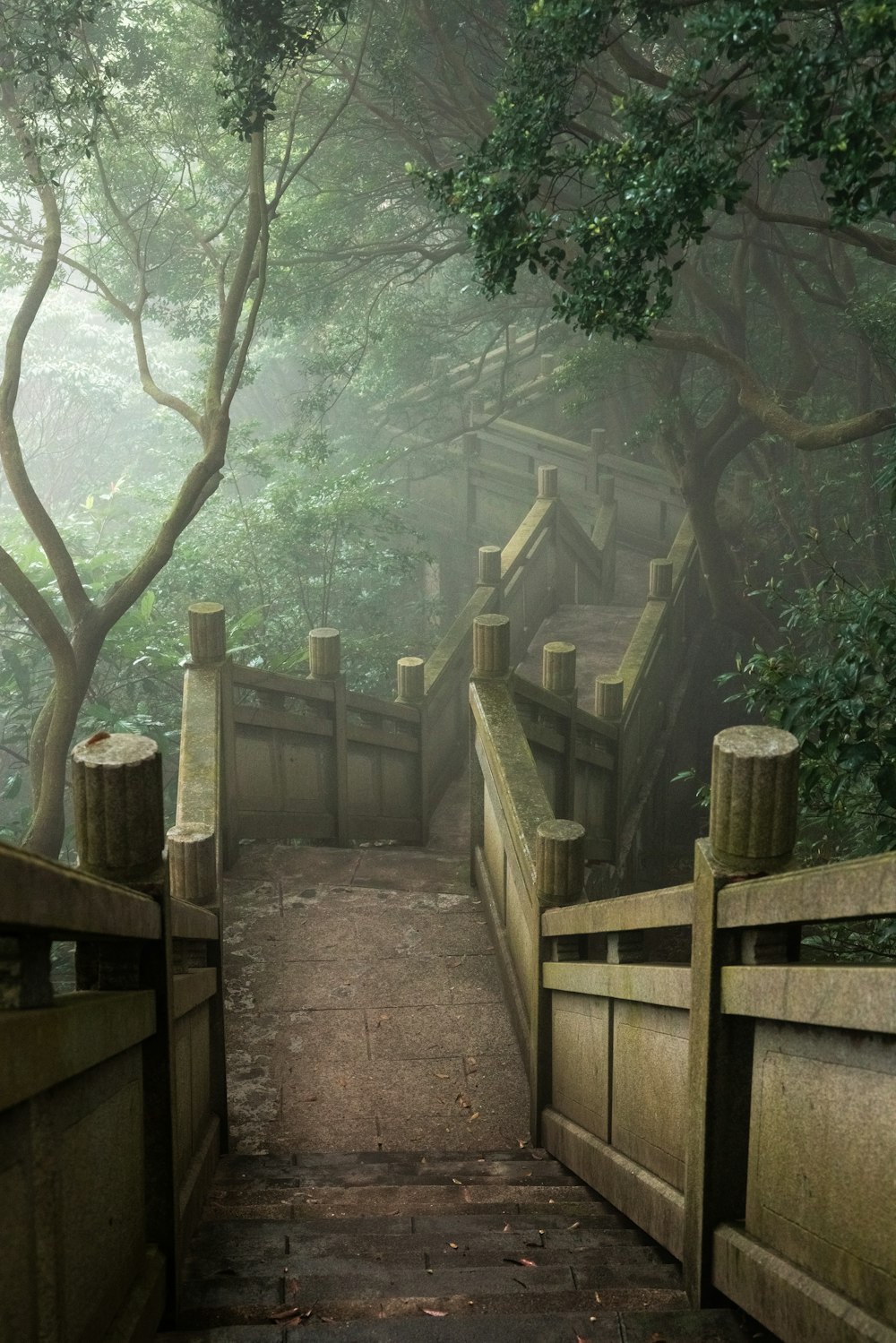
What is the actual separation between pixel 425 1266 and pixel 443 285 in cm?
2013

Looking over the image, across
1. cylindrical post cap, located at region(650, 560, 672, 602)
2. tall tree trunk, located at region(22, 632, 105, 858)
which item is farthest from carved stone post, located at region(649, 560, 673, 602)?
tall tree trunk, located at region(22, 632, 105, 858)

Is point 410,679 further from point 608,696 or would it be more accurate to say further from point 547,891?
point 547,891

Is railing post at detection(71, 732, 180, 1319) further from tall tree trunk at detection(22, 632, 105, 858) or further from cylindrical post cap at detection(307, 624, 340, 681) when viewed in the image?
tall tree trunk at detection(22, 632, 105, 858)

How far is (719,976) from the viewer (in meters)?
3.46

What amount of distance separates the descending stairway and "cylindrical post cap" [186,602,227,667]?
3.55 metres

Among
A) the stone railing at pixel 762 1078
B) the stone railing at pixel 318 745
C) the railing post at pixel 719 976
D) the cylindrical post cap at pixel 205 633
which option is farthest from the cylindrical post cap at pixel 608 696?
the railing post at pixel 719 976

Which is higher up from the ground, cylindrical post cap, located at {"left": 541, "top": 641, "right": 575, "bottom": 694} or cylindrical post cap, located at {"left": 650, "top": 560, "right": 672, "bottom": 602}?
cylindrical post cap, located at {"left": 650, "top": 560, "right": 672, "bottom": 602}

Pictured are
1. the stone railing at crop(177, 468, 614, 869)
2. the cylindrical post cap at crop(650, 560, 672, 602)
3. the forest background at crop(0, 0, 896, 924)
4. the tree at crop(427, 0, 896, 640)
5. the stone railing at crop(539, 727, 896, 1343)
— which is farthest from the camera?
the cylindrical post cap at crop(650, 560, 672, 602)

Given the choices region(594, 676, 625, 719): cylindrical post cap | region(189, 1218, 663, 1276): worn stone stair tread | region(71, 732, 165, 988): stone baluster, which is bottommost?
region(189, 1218, 663, 1276): worn stone stair tread

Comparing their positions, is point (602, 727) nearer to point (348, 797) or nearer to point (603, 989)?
point (348, 797)

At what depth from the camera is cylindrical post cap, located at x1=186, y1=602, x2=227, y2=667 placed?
797 cm

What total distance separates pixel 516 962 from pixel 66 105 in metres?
6.94

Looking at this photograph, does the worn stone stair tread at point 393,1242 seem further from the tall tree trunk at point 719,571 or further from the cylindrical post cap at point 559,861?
the tall tree trunk at point 719,571

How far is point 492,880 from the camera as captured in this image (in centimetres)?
795
